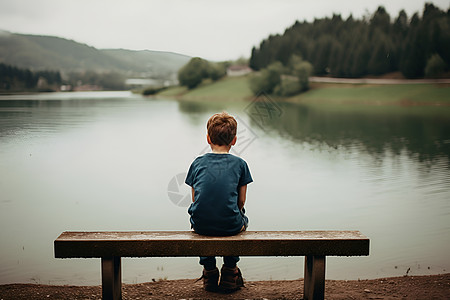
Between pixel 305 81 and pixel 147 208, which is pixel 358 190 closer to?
pixel 147 208

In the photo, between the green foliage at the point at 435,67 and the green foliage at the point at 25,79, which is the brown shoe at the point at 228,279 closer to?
the green foliage at the point at 25,79

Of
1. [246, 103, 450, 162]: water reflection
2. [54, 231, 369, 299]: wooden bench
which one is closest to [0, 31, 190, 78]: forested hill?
[246, 103, 450, 162]: water reflection

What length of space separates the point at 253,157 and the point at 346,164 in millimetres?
3055

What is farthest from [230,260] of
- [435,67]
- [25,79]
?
[435,67]

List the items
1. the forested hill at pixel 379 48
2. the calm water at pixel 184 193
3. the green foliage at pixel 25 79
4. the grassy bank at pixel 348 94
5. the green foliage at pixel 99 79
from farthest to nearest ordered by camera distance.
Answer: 1. the forested hill at pixel 379 48
2. the grassy bank at pixel 348 94
3. the green foliage at pixel 99 79
4. the green foliage at pixel 25 79
5. the calm water at pixel 184 193

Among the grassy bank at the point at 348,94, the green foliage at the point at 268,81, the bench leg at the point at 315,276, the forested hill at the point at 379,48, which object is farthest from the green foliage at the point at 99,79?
the forested hill at the point at 379,48

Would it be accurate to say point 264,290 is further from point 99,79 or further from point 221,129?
point 99,79

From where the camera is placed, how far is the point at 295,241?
10.4ft

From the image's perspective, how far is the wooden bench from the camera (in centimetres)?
312

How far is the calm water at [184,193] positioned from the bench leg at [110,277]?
1.54 m

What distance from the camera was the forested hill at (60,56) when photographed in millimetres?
13000

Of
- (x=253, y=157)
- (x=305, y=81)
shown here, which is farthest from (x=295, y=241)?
(x=305, y=81)

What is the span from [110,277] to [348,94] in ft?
189

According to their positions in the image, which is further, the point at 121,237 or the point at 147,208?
the point at 147,208
